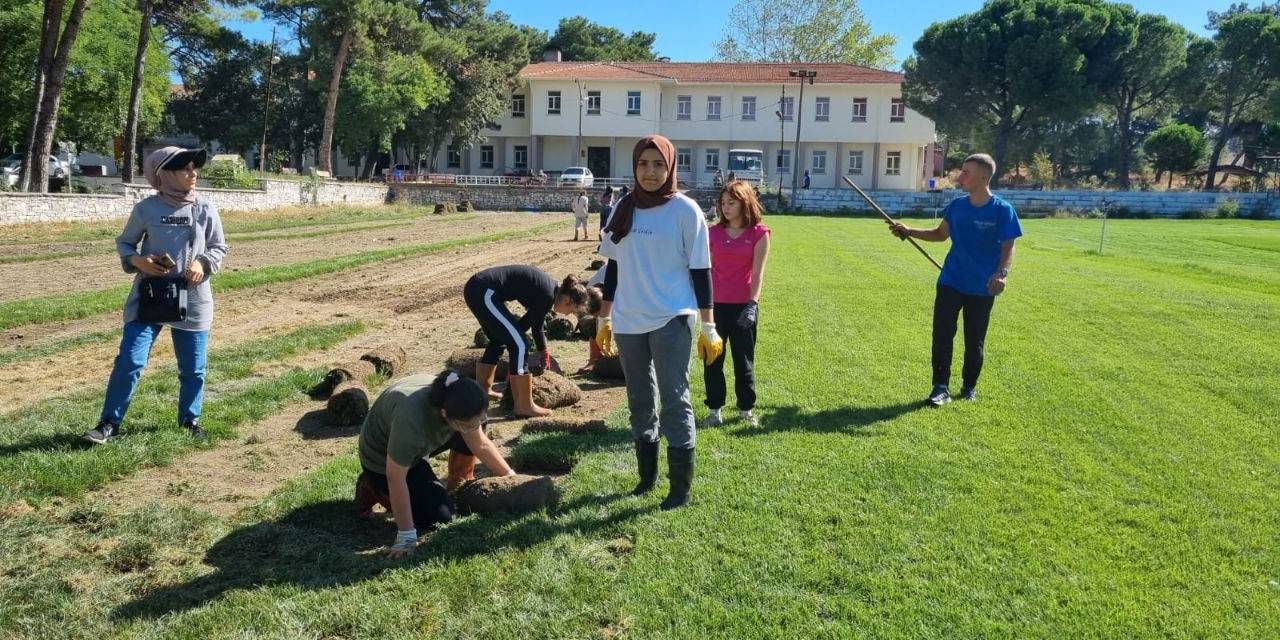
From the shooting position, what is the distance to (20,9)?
2733 cm

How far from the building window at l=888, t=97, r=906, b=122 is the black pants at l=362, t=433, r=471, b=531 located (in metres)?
53.9

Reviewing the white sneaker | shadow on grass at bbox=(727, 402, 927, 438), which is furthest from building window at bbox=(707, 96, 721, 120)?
the white sneaker

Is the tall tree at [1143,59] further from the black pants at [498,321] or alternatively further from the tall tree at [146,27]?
the black pants at [498,321]

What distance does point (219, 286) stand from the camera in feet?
41.3

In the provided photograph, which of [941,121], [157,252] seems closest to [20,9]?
[157,252]

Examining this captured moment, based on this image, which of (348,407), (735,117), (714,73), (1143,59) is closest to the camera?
(348,407)

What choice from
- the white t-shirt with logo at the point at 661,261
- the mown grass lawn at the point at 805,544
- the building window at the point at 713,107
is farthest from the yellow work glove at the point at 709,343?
the building window at the point at 713,107

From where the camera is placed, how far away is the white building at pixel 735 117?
53.9m

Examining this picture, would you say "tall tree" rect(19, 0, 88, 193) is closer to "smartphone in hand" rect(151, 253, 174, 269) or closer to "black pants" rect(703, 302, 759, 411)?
"smartphone in hand" rect(151, 253, 174, 269)

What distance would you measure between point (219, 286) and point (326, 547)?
9874 mm

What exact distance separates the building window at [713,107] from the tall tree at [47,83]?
37.8 meters

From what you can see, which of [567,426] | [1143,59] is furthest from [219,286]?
[1143,59]

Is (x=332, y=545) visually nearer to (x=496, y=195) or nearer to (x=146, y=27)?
(x=146, y=27)

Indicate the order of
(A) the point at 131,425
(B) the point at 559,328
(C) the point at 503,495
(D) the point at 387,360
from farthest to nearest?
(B) the point at 559,328
(D) the point at 387,360
(A) the point at 131,425
(C) the point at 503,495
